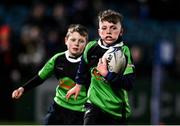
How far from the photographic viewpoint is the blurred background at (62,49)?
18938 millimetres

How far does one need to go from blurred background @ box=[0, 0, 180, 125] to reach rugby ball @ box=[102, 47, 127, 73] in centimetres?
976

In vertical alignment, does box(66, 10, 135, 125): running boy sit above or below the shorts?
above

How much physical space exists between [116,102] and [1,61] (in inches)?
401

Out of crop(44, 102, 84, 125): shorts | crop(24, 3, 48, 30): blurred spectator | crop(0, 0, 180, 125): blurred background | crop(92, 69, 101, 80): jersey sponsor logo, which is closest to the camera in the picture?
crop(92, 69, 101, 80): jersey sponsor logo

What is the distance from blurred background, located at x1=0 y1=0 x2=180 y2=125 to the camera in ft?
62.1

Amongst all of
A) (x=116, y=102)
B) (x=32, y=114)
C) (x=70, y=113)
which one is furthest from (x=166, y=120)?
(x=116, y=102)

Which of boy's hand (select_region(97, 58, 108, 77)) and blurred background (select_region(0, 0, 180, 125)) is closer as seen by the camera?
boy's hand (select_region(97, 58, 108, 77))

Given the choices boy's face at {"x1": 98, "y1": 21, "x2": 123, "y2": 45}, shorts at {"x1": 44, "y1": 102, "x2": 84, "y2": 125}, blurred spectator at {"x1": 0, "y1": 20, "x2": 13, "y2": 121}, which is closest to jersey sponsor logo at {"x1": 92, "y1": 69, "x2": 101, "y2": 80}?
boy's face at {"x1": 98, "y1": 21, "x2": 123, "y2": 45}

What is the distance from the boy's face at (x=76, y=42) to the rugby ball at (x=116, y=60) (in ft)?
3.95

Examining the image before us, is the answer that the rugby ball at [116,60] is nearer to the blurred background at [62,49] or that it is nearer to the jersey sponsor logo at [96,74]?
the jersey sponsor logo at [96,74]

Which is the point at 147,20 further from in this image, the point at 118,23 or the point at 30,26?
the point at 118,23

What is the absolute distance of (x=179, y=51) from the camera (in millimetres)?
20344

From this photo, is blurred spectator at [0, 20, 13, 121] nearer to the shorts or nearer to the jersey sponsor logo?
the shorts

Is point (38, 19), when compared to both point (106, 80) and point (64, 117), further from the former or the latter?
point (106, 80)
